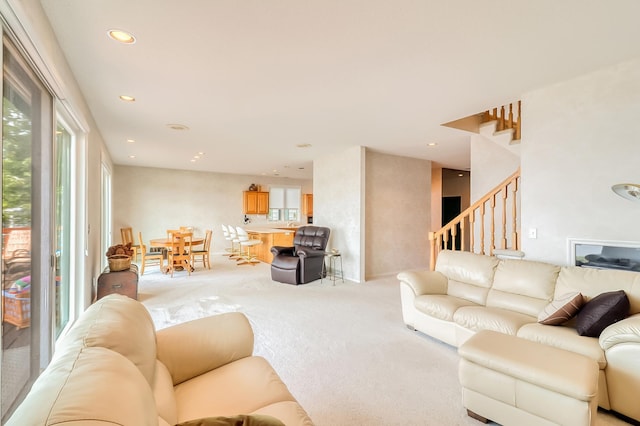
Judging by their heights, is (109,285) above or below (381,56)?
below

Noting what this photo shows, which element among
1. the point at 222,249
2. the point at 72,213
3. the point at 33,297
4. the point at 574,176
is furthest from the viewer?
the point at 222,249

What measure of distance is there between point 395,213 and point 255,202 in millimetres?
5413

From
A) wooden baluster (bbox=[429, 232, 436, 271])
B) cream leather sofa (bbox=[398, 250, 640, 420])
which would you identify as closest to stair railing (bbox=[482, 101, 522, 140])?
wooden baluster (bbox=[429, 232, 436, 271])

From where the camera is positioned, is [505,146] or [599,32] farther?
[505,146]

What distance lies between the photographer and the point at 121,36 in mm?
Result: 2148

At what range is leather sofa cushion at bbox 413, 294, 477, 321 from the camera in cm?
286

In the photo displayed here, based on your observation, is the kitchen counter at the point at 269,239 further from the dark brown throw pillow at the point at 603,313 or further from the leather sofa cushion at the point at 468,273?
the dark brown throw pillow at the point at 603,313

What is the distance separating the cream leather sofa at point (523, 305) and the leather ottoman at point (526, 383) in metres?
0.33

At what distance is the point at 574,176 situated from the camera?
293 centimetres

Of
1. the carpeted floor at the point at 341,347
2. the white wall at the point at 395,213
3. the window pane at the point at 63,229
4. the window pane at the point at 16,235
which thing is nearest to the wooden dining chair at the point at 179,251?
the carpeted floor at the point at 341,347

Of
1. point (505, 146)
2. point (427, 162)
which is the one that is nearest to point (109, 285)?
point (505, 146)

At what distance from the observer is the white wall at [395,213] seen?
605 cm

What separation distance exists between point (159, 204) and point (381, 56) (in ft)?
27.1

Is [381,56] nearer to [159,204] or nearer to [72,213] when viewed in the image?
[72,213]
